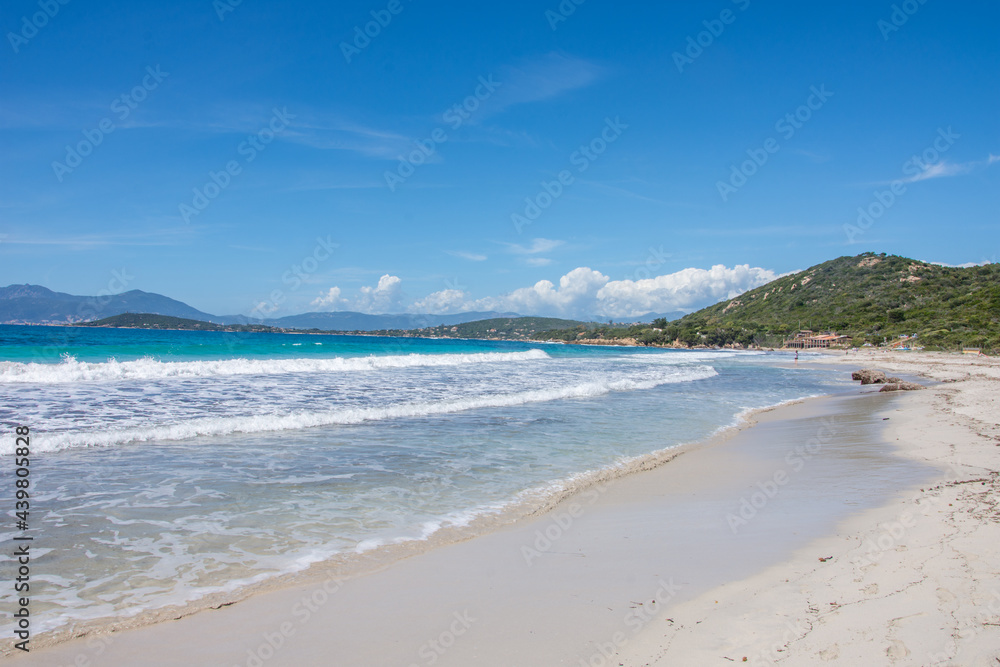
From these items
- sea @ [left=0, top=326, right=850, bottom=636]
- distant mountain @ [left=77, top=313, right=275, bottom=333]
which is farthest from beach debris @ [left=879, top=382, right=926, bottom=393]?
distant mountain @ [left=77, top=313, right=275, bottom=333]

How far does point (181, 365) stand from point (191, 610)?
21912mm

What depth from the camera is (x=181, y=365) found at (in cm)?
2234

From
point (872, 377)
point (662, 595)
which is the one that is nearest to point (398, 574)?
point (662, 595)

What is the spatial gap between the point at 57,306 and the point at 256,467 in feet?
632

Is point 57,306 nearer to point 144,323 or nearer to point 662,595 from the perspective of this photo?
point 144,323

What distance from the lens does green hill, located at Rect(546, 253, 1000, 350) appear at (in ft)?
243

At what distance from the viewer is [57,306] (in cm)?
15150

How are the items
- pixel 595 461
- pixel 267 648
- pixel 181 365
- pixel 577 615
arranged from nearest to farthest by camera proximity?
pixel 267 648, pixel 577 615, pixel 595 461, pixel 181 365

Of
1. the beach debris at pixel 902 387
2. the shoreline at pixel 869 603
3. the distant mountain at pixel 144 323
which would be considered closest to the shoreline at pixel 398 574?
the shoreline at pixel 869 603

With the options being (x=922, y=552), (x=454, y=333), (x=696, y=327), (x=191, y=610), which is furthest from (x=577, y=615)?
(x=454, y=333)

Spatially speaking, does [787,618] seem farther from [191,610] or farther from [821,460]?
[821,460]

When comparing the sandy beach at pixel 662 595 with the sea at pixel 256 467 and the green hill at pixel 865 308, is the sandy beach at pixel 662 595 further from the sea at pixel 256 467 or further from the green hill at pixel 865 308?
the green hill at pixel 865 308

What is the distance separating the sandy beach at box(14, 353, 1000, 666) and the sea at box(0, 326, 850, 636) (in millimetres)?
609

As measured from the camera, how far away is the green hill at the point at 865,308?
73.9 m
